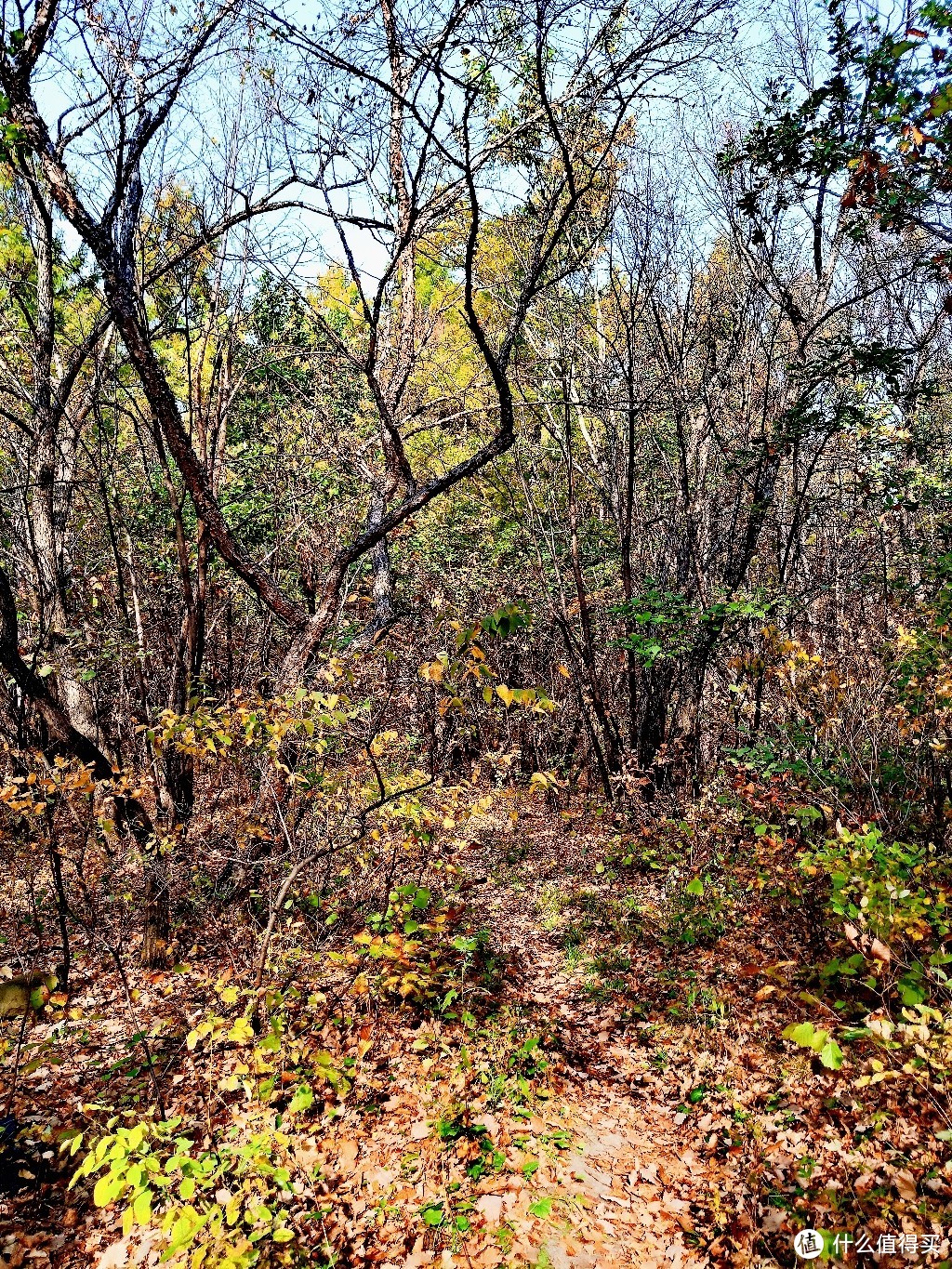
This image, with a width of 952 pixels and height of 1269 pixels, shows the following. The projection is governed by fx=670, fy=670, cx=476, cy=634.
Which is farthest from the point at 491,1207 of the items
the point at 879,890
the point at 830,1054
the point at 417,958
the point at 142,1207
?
the point at 879,890

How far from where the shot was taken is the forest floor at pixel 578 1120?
9.80 ft

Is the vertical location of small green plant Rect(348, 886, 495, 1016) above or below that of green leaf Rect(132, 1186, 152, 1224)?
below

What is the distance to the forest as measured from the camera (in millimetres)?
3219

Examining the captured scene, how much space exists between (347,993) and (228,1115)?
110 centimetres

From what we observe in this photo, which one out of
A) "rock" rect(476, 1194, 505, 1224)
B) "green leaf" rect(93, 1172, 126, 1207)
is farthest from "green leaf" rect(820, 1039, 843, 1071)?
"green leaf" rect(93, 1172, 126, 1207)

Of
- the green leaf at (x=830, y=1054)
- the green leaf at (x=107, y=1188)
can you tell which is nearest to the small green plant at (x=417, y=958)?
the green leaf at (x=107, y=1188)

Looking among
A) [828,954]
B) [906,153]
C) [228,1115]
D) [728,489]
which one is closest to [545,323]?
[728,489]

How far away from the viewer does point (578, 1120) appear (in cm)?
381

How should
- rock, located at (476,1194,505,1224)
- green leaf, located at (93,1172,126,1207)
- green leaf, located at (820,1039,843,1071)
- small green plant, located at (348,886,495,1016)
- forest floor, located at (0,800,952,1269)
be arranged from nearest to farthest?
green leaf, located at (93,1172,126,1207) → green leaf, located at (820,1039,843,1071) → forest floor, located at (0,800,952,1269) → rock, located at (476,1194,505,1224) → small green plant, located at (348,886,495,1016)

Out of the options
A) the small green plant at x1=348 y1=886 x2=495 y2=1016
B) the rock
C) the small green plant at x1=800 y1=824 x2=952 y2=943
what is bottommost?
the rock

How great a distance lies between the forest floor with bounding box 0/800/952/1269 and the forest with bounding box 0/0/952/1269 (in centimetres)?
3

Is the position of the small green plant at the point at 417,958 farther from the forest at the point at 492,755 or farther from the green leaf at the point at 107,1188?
the green leaf at the point at 107,1188

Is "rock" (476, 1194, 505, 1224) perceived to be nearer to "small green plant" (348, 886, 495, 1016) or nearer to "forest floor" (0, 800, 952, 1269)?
"forest floor" (0, 800, 952, 1269)

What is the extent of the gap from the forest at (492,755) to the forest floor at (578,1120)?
3 centimetres
